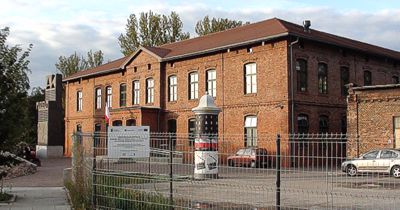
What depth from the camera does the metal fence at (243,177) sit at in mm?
7445

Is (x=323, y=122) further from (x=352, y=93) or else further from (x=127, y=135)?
(x=127, y=135)

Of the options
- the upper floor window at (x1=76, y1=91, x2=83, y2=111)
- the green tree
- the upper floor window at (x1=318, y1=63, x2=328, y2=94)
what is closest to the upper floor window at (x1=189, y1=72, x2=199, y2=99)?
the upper floor window at (x1=318, y1=63, x2=328, y2=94)

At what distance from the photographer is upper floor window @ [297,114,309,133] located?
34987 mm

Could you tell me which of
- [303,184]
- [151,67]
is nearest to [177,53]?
[151,67]

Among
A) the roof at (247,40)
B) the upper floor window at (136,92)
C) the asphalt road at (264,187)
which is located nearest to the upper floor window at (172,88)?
the roof at (247,40)

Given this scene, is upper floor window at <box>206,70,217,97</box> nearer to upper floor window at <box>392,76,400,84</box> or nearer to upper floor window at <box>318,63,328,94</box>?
upper floor window at <box>318,63,328,94</box>

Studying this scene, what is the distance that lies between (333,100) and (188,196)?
30361 mm

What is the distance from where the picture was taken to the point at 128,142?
1034 cm

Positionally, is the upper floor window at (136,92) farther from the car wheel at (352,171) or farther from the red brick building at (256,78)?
the car wheel at (352,171)

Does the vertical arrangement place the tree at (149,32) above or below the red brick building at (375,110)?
above

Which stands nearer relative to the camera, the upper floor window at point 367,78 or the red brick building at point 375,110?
the red brick building at point 375,110

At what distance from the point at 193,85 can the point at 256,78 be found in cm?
659

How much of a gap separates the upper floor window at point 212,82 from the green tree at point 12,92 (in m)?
24.7

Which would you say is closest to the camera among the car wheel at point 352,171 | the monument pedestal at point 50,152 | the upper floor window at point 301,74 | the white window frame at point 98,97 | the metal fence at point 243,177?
the car wheel at point 352,171
